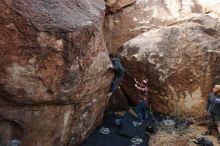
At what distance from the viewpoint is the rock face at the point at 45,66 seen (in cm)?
624

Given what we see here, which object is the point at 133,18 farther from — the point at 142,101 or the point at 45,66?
the point at 45,66

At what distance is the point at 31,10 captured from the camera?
20.8 ft

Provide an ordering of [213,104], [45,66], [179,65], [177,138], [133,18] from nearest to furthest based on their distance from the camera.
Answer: [45,66] < [177,138] < [213,104] < [179,65] < [133,18]

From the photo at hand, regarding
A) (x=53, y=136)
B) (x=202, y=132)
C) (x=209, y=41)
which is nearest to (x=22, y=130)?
(x=53, y=136)

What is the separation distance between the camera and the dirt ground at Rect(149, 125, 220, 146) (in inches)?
338

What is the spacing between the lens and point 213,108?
8.91m

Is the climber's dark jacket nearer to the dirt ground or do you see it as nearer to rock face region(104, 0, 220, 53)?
the dirt ground

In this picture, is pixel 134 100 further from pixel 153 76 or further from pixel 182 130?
pixel 182 130

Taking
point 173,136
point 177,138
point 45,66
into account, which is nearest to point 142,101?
point 173,136

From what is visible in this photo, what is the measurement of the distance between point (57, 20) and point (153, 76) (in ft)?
13.6

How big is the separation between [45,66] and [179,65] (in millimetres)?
4427

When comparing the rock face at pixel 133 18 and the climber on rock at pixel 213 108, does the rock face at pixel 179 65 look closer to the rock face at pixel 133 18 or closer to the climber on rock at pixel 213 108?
the climber on rock at pixel 213 108

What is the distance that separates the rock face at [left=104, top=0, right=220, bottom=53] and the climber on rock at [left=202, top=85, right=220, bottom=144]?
389 cm

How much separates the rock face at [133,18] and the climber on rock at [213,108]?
3.89 m
